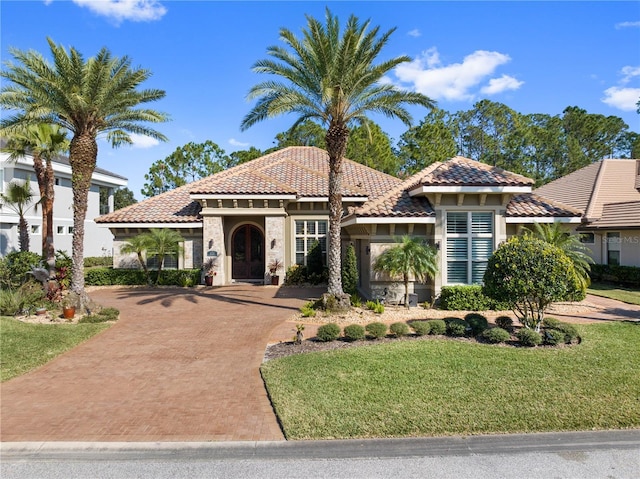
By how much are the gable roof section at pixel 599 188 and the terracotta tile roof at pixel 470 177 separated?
11192 mm

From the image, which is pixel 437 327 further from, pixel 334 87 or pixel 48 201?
pixel 48 201

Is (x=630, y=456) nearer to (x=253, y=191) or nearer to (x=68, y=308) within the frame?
(x=68, y=308)

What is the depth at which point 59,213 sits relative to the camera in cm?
2869

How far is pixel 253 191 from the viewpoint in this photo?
1892cm

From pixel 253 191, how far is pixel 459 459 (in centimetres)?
1591

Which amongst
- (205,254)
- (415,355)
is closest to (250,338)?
(415,355)

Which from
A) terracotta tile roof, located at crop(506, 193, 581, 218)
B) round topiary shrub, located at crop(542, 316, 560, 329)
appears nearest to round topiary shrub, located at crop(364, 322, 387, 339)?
round topiary shrub, located at crop(542, 316, 560, 329)

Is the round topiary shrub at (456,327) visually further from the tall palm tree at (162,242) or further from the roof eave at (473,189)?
the tall palm tree at (162,242)

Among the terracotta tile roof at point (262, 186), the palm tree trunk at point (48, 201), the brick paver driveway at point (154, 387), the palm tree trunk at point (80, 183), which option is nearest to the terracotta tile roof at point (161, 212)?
the terracotta tile roof at point (262, 186)

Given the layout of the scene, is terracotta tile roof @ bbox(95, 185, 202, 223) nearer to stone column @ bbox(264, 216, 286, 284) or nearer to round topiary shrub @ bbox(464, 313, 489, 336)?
stone column @ bbox(264, 216, 286, 284)

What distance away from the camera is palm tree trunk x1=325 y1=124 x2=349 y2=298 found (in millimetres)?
12742

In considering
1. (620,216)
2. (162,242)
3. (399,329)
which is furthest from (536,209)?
(162,242)

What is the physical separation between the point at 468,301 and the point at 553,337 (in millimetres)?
4195

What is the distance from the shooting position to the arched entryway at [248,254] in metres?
21.0
